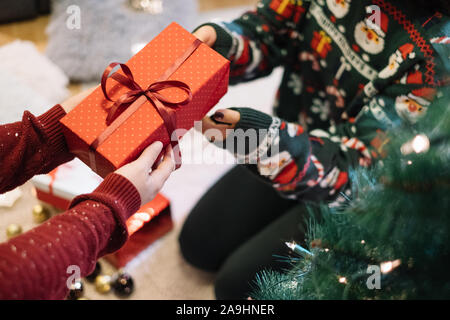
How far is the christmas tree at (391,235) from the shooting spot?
48 cm

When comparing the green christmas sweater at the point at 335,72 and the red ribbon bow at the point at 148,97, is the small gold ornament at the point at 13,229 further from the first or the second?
the green christmas sweater at the point at 335,72

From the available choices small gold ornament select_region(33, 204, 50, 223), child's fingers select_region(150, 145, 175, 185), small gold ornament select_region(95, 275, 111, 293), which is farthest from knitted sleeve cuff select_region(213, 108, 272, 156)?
small gold ornament select_region(95, 275, 111, 293)

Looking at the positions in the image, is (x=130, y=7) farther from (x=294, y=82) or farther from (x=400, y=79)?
(x=400, y=79)

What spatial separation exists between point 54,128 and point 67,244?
0.22m

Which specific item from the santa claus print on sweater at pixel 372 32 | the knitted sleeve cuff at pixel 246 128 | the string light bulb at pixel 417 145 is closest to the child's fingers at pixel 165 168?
the knitted sleeve cuff at pixel 246 128

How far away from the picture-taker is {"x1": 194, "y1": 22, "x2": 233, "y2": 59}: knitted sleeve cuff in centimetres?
79

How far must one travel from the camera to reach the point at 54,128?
63 centimetres

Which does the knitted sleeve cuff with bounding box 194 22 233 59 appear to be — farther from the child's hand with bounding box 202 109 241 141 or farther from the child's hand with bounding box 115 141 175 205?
the child's hand with bounding box 115 141 175 205

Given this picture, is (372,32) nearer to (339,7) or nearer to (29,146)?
(339,7)

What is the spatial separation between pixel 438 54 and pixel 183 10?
36.8 inches

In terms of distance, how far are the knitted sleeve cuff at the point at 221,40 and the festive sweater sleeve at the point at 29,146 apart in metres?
0.33
